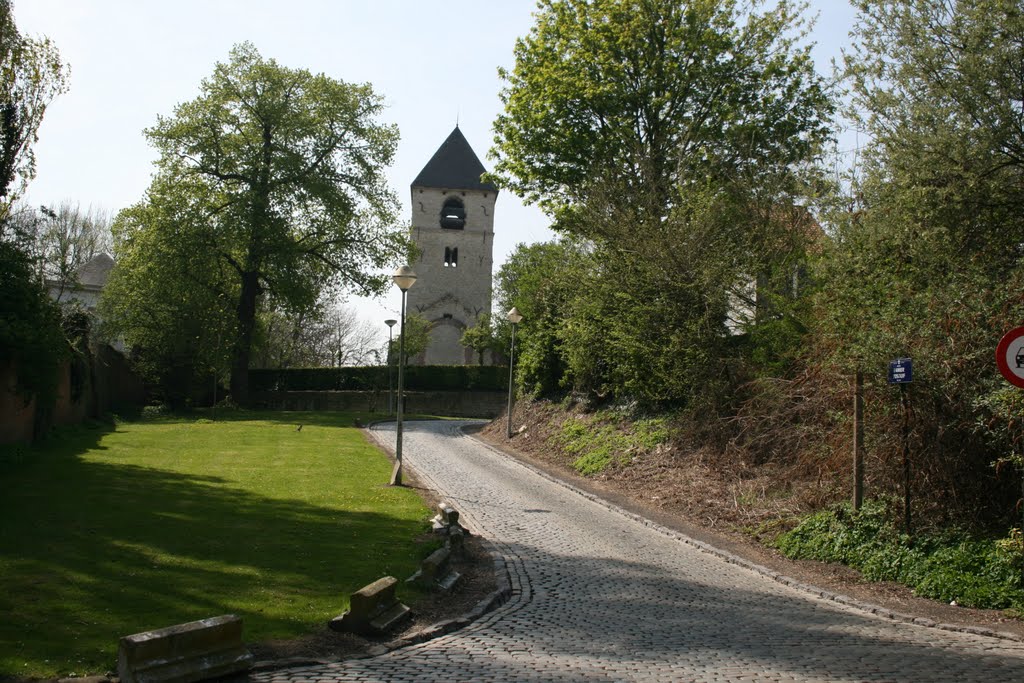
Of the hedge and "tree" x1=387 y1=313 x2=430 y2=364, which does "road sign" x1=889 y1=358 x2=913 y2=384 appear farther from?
"tree" x1=387 y1=313 x2=430 y2=364

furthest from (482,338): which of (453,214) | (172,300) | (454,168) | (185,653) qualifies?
(185,653)

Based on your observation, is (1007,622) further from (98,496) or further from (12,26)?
(12,26)

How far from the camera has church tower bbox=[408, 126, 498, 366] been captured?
66.6 metres

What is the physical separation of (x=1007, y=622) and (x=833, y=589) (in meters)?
2.01

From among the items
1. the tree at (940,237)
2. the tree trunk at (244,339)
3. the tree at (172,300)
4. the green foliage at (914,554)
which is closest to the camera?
the green foliage at (914,554)

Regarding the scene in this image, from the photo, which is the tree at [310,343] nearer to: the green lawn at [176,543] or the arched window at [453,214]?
the arched window at [453,214]

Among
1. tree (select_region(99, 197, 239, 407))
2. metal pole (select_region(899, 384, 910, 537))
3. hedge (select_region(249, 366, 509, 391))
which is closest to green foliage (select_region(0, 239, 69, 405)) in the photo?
metal pole (select_region(899, 384, 910, 537))

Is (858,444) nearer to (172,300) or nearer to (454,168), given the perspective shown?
(172,300)

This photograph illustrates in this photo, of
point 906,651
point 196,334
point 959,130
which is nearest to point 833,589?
point 906,651

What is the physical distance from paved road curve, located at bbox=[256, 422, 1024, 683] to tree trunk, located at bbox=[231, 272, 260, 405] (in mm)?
29016

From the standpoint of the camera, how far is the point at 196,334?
1494 inches

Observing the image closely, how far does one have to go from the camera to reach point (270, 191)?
38656 millimetres

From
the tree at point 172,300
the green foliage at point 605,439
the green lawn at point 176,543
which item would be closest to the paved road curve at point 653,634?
the green lawn at point 176,543

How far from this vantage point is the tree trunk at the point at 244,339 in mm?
39844
